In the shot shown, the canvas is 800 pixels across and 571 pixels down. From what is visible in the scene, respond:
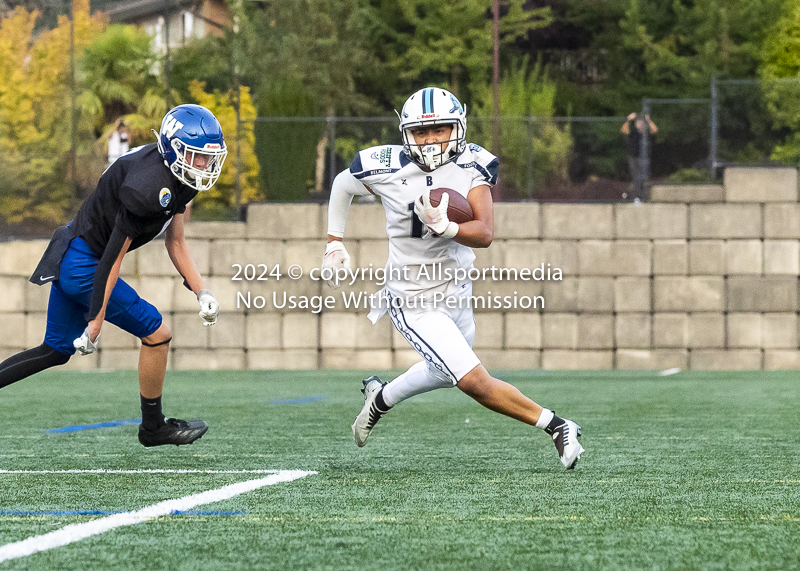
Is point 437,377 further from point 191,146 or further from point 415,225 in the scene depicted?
point 191,146

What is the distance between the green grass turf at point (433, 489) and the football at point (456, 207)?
104 centimetres

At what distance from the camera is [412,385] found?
502 centimetres

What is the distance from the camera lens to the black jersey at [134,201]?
466 cm

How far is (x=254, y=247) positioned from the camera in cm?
1262

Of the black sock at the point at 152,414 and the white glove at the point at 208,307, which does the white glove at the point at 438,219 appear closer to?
the white glove at the point at 208,307

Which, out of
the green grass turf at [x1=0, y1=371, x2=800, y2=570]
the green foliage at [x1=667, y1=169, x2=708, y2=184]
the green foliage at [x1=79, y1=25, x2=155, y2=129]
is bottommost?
the green grass turf at [x1=0, y1=371, x2=800, y2=570]

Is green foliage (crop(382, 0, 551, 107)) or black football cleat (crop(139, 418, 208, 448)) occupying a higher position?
green foliage (crop(382, 0, 551, 107))

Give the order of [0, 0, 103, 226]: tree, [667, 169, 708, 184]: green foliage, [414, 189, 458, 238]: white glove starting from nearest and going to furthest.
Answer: [414, 189, 458, 238]: white glove < [667, 169, 708, 184]: green foliage < [0, 0, 103, 226]: tree

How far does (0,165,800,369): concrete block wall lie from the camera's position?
12.5 m

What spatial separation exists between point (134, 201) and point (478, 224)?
1419mm

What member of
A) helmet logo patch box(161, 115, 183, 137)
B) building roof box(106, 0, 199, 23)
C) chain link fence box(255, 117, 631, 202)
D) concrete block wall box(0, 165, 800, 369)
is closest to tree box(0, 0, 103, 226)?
building roof box(106, 0, 199, 23)

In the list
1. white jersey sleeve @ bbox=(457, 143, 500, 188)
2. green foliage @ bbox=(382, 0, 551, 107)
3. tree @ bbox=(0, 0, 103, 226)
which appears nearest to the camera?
white jersey sleeve @ bbox=(457, 143, 500, 188)

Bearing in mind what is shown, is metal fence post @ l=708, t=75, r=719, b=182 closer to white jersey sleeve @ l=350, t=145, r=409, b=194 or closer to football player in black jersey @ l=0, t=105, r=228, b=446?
white jersey sleeve @ l=350, t=145, r=409, b=194

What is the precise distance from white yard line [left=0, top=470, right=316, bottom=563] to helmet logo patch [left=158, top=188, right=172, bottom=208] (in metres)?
1.21
